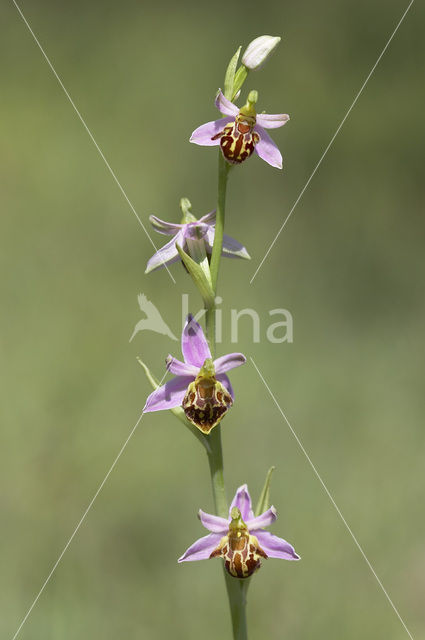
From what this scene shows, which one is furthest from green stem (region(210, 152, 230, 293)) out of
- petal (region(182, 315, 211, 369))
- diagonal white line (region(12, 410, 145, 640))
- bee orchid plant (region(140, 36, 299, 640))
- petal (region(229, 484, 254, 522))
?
diagonal white line (region(12, 410, 145, 640))

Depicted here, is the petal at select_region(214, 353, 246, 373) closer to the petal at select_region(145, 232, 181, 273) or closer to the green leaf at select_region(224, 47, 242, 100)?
the petal at select_region(145, 232, 181, 273)

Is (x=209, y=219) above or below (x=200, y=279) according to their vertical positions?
above

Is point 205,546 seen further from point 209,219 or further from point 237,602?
point 209,219

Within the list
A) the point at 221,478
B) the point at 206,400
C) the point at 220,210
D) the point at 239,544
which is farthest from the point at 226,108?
the point at 239,544

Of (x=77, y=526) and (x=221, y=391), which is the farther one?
(x=77, y=526)

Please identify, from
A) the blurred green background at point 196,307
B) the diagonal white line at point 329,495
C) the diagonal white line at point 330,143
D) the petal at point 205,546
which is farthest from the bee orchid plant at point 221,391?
the diagonal white line at point 330,143

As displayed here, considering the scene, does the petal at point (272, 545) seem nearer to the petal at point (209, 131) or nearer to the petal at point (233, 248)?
the petal at point (233, 248)

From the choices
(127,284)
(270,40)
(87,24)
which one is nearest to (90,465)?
(127,284)
